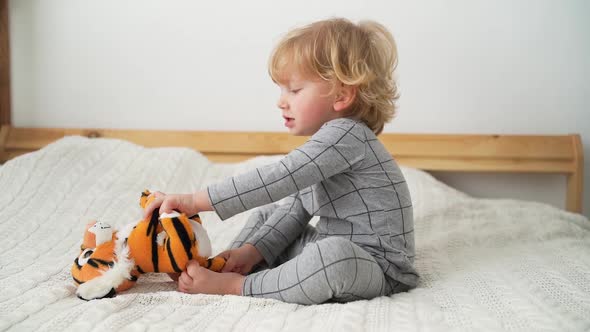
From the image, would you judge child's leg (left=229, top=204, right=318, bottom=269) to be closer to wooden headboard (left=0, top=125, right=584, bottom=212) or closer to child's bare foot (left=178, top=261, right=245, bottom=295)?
child's bare foot (left=178, top=261, right=245, bottom=295)

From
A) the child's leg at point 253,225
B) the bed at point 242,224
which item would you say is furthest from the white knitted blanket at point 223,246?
the child's leg at point 253,225

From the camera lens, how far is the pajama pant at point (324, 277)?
0.88 meters

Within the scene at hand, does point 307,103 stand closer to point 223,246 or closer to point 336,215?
point 336,215

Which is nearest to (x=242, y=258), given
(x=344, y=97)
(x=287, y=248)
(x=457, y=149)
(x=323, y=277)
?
(x=287, y=248)

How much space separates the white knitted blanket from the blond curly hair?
0.37 m

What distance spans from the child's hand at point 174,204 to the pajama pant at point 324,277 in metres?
0.16

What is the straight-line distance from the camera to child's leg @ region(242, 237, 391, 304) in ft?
2.89

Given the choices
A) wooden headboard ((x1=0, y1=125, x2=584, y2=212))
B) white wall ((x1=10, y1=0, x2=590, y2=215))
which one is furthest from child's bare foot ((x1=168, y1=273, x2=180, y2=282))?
white wall ((x1=10, y1=0, x2=590, y2=215))

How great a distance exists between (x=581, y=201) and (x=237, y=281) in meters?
→ 1.41

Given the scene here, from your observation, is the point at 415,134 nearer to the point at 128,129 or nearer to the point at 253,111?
the point at 253,111

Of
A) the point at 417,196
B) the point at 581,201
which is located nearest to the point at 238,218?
the point at 417,196

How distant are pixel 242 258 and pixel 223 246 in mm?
208

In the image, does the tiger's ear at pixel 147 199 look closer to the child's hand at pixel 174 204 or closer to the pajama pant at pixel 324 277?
the child's hand at pixel 174 204

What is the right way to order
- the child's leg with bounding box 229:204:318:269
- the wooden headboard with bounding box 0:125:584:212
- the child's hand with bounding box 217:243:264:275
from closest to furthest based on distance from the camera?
the child's hand with bounding box 217:243:264:275, the child's leg with bounding box 229:204:318:269, the wooden headboard with bounding box 0:125:584:212
